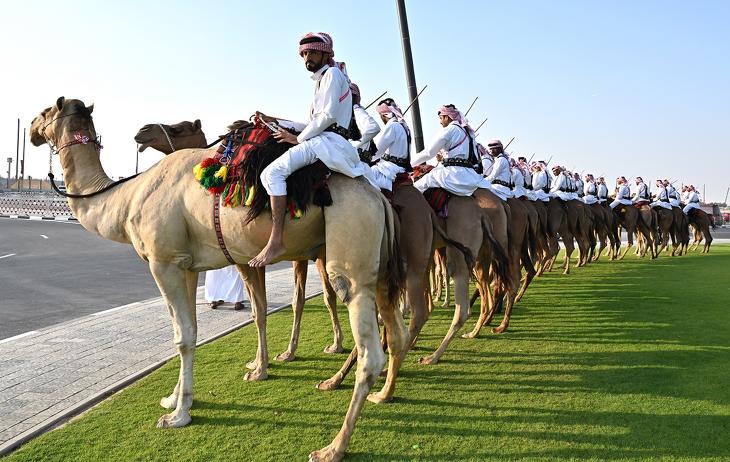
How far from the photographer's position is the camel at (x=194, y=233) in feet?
13.5

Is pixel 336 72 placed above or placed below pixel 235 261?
above

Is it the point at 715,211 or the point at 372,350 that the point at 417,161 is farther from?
the point at 715,211

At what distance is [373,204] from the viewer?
4.19m

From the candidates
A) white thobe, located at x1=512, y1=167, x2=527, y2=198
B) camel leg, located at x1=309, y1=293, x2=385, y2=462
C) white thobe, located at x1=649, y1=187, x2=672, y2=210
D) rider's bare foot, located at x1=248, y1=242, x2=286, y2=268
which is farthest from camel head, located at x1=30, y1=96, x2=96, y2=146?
white thobe, located at x1=649, y1=187, x2=672, y2=210

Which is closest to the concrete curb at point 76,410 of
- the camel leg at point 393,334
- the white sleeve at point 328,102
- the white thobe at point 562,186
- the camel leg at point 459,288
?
the camel leg at point 393,334

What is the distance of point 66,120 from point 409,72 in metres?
7.15

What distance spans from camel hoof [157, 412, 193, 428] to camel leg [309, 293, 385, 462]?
3.98 feet

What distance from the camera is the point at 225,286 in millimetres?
9258

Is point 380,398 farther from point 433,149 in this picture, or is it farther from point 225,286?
point 225,286

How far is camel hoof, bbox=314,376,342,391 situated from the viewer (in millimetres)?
5312

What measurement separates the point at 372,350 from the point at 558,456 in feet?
4.66

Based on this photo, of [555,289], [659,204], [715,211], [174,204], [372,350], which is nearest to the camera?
[372,350]

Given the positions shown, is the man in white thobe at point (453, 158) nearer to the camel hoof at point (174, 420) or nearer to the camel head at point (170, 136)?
the camel head at point (170, 136)

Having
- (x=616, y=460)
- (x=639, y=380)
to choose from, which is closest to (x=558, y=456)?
(x=616, y=460)
